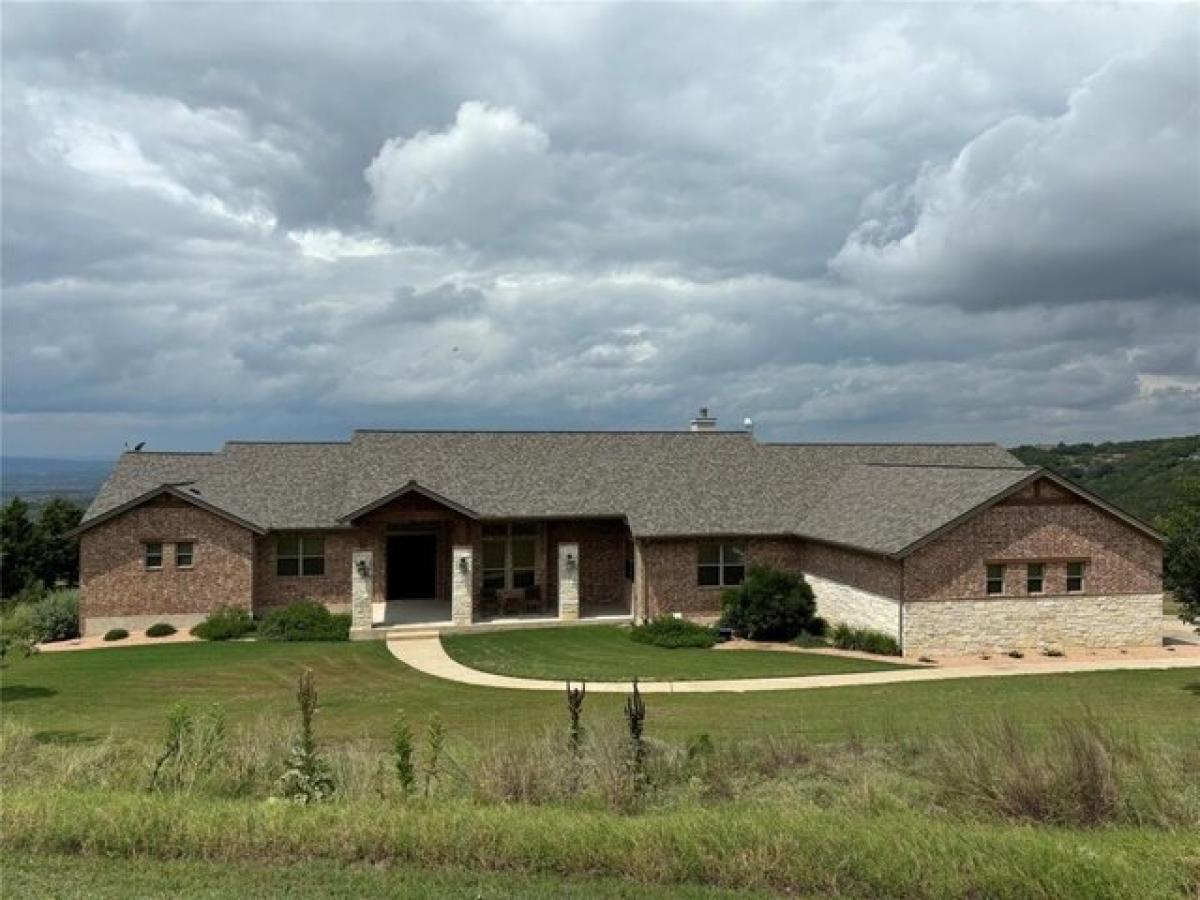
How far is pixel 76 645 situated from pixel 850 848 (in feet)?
88.3

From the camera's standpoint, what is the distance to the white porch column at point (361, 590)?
27016mm

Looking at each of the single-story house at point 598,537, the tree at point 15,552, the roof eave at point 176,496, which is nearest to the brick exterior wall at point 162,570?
the single-story house at point 598,537

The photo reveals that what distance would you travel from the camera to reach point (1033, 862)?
615 cm

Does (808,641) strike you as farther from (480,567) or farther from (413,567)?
(413,567)

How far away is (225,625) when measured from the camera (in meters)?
27.0

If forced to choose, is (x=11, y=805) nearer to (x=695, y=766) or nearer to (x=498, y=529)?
(x=695, y=766)

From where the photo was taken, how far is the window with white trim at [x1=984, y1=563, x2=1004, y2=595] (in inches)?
957

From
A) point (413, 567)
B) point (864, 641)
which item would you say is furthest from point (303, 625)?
point (864, 641)

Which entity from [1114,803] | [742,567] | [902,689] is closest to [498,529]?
[742,567]

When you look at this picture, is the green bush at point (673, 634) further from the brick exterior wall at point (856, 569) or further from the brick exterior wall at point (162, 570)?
the brick exterior wall at point (162, 570)

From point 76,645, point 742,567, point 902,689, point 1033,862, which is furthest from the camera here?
point 742,567

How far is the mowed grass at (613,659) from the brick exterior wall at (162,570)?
7.79m

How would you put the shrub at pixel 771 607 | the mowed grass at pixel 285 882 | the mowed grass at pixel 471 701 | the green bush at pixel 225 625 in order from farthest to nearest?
the green bush at pixel 225 625
the shrub at pixel 771 607
the mowed grass at pixel 471 701
the mowed grass at pixel 285 882

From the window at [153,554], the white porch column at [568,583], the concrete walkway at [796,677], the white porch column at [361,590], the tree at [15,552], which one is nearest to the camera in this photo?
the concrete walkway at [796,677]
